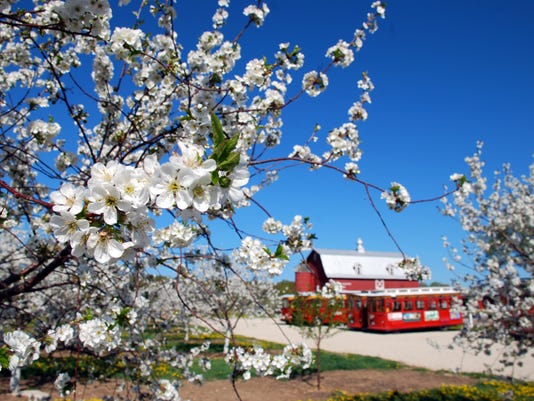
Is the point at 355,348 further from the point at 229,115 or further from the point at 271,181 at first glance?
the point at 229,115


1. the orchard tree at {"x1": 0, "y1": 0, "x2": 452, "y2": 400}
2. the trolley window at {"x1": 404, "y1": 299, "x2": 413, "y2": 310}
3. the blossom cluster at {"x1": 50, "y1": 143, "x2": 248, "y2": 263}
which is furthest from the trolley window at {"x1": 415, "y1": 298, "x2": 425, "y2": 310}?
the blossom cluster at {"x1": 50, "y1": 143, "x2": 248, "y2": 263}

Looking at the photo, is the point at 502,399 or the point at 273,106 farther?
the point at 502,399

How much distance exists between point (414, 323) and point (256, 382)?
566 inches

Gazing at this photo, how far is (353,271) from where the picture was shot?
32.4 metres

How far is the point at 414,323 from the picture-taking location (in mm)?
20484

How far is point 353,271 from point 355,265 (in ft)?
1.91

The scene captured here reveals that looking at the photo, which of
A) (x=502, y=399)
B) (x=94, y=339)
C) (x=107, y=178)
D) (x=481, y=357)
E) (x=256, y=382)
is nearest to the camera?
(x=107, y=178)

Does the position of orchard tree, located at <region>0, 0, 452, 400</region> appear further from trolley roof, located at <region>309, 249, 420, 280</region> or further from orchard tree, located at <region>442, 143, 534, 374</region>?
trolley roof, located at <region>309, 249, 420, 280</region>

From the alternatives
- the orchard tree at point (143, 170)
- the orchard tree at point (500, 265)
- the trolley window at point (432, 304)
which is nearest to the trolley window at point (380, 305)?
the trolley window at point (432, 304)

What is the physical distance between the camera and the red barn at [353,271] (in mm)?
31542

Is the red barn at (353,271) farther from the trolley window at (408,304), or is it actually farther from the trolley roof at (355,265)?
the trolley window at (408,304)

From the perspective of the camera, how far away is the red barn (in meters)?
31.5

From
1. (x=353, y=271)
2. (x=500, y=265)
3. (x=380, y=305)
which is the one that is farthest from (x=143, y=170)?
(x=353, y=271)

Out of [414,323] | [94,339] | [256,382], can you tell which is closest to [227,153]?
[94,339]
